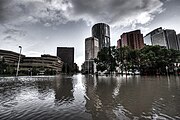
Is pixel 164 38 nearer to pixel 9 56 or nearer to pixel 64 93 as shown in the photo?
pixel 64 93

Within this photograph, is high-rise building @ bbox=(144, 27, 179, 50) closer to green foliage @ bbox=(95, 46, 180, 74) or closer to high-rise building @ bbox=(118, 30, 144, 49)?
high-rise building @ bbox=(118, 30, 144, 49)

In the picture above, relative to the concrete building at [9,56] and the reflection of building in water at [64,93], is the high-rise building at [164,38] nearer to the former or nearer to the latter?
the reflection of building in water at [64,93]

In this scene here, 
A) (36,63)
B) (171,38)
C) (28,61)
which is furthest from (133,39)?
(28,61)

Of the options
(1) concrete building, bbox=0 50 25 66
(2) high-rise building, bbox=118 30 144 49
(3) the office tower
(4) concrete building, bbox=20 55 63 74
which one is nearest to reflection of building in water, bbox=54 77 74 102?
(4) concrete building, bbox=20 55 63 74

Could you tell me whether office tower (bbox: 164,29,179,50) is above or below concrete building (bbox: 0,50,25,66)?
above

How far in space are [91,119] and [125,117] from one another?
148 centimetres

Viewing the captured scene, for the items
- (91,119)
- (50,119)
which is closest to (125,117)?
(91,119)

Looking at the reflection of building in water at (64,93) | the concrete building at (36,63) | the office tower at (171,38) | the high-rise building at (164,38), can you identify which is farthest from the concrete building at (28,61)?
the office tower at (171,38)

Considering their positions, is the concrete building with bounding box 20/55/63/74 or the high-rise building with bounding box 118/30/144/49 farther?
the high-rise building with bounding box 118/30/144/49

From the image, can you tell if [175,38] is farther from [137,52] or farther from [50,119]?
[50,119]

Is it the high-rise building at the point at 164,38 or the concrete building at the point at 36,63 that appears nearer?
the high-rise building at the point at 164,38

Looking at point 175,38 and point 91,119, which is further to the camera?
point 175,38

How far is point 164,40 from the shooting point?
129m

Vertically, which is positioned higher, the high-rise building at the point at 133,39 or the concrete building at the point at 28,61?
the high-rise building at the point at 133,39
